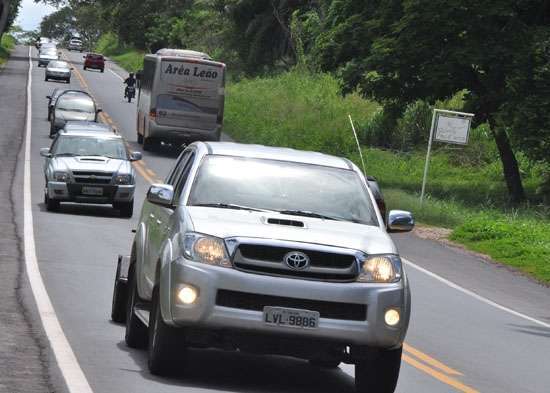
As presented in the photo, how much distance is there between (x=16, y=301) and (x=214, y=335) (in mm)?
5048

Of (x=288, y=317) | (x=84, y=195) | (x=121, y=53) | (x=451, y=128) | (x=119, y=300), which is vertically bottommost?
(x=121, y=53)

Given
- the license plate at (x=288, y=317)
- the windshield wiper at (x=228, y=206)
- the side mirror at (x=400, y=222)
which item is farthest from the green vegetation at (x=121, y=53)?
the license plate at (x=288, y=317)

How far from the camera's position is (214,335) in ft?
33.0

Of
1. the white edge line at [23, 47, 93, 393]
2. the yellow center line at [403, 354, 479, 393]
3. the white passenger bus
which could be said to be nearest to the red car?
the white passenger bus

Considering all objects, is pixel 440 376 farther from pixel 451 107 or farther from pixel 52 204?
pixel 451 107

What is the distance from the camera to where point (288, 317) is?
989 cm

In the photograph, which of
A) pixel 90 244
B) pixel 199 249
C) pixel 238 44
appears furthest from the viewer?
pixel 238 44

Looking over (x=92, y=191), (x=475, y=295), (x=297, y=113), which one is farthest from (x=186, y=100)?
(x=475, y=295)

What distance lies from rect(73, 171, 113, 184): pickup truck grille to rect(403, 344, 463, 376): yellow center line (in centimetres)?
1520

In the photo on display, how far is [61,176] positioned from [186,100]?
2130 centimetres

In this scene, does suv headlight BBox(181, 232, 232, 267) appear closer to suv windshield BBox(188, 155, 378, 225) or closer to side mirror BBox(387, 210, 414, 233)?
suv windshield BBox(188, 155, 378, 225)

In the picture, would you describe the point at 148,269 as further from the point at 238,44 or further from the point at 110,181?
the point at 238,44

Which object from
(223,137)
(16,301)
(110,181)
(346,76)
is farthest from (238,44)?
(16,301)

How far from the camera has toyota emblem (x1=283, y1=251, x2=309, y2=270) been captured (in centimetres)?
996
